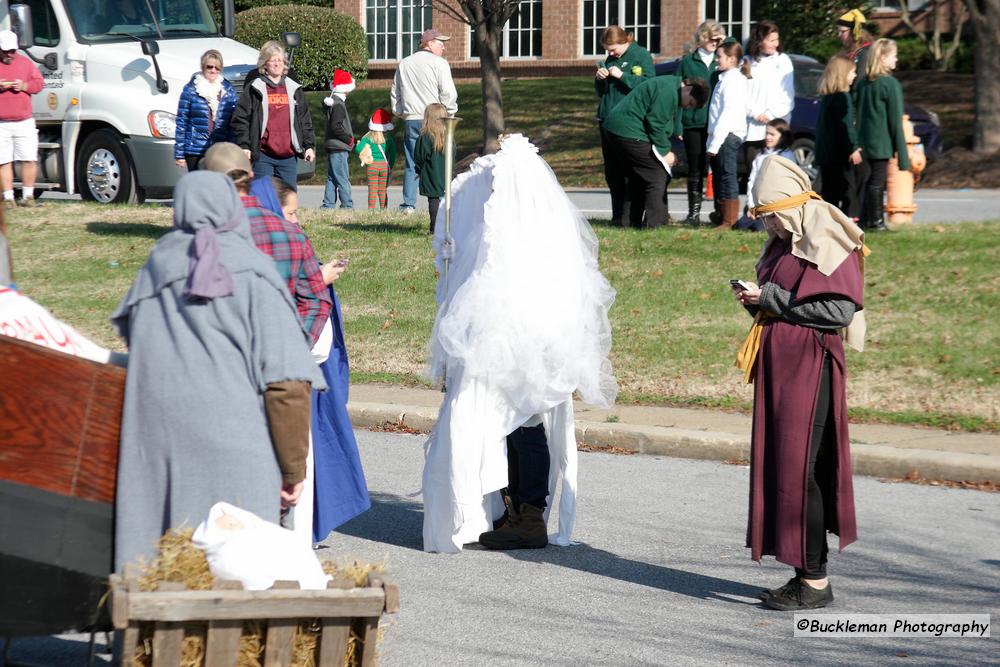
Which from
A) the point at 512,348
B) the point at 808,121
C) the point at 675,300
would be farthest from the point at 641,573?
the point at 808,121

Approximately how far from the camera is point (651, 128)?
44.1 feet

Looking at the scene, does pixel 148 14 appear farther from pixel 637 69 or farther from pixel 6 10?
pixel 637 69

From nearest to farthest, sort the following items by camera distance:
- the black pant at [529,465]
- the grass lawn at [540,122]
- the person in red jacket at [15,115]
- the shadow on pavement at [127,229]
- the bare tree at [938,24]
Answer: the black pant at [529,465]
the shadow on pavement at [127,229]
the person in red jacket at [15,115]
the grass lawn at [540,122]
the bare tree at [938,24]

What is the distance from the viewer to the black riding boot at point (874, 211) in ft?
43.0

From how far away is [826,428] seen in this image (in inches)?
226

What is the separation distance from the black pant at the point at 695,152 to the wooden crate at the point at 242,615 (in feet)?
37.7

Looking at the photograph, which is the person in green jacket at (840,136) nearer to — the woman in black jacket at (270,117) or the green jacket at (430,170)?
the green jacket at (430,170)

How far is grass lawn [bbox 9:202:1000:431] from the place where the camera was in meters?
9.86

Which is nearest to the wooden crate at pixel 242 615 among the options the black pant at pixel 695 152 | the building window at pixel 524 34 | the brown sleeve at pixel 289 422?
the brown sleeve at pixel 289 422

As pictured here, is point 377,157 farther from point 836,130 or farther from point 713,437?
point 713,437

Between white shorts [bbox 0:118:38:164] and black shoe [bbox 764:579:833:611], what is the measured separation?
485 inches

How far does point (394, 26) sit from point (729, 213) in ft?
86.5

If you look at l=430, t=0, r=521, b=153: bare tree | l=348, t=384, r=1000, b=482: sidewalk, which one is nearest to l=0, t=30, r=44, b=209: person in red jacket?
l=430, t=0, r=521, b=153: bare tree

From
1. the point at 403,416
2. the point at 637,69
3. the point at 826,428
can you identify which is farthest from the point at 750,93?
the point at 826,428
